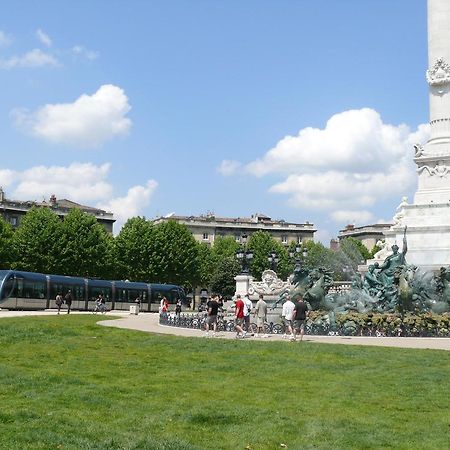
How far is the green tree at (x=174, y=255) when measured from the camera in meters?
81.8

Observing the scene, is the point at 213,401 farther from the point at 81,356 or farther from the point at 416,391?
the point at 81,356

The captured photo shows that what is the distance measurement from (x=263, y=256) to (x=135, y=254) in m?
21.5

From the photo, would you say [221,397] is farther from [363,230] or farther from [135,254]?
[363,230]

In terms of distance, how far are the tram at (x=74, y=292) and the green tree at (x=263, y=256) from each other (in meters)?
28.7

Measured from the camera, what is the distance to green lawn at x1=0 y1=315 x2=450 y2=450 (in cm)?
1016

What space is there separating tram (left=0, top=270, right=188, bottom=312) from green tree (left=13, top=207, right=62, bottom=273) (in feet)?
52.6

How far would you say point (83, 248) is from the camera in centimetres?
7431

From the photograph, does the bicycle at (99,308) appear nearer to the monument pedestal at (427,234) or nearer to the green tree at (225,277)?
the monument pedestal at (427,234)

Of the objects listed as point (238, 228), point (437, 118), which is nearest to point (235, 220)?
point (238, 228)

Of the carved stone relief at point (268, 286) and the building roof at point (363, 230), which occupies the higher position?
the building roof at point (363, 230)

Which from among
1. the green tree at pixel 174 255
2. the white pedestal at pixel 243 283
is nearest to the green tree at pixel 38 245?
the green tree at pixel 174 255

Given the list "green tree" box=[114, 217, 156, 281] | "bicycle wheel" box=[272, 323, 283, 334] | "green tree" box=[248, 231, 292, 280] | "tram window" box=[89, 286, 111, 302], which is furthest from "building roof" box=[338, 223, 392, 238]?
"bicycle wheel" box=[272, 323, 283, 334]

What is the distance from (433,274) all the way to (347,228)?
4569 inches

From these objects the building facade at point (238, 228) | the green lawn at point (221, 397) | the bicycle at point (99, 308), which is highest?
the building facade at point (238, 228)
